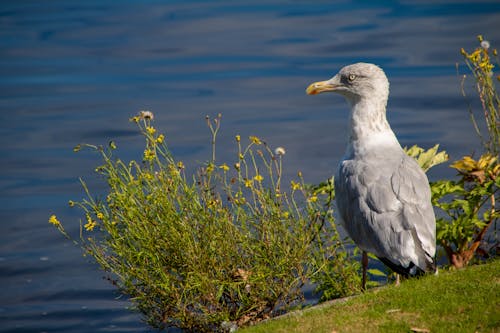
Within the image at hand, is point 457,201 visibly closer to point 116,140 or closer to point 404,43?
A: point 116,140

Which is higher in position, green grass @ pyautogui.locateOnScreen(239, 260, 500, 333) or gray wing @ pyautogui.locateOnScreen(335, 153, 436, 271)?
gray wing @ pyautogui.locateOnScreen(335, 153, 436, 271)

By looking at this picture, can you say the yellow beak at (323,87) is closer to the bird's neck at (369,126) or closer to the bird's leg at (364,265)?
the bird's neck at (369,126)

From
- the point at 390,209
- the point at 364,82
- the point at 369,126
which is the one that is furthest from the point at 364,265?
the point at 364,82

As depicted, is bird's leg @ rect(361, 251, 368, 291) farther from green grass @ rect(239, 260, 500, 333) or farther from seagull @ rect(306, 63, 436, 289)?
green grass @ rect(239, 260, 500, 333)

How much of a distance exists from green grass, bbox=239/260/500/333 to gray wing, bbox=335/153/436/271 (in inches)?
9.7

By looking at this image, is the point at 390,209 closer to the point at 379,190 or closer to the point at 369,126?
the point at 379,190

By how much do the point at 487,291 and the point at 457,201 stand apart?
140 cm

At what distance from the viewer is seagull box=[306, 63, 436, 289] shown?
6.41 meters

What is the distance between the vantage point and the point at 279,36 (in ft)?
84.6

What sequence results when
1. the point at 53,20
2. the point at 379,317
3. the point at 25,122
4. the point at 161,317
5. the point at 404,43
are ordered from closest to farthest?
the point at 379,317 → the point at 161,317 → the point at 25,122 → the point at 404,43 → the point at 53,20

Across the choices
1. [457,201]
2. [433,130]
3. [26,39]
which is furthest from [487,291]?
[26,39]

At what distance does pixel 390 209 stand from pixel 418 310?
88 centimetres

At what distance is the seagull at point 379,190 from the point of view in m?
6.41

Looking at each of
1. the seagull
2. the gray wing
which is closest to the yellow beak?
the seagull
